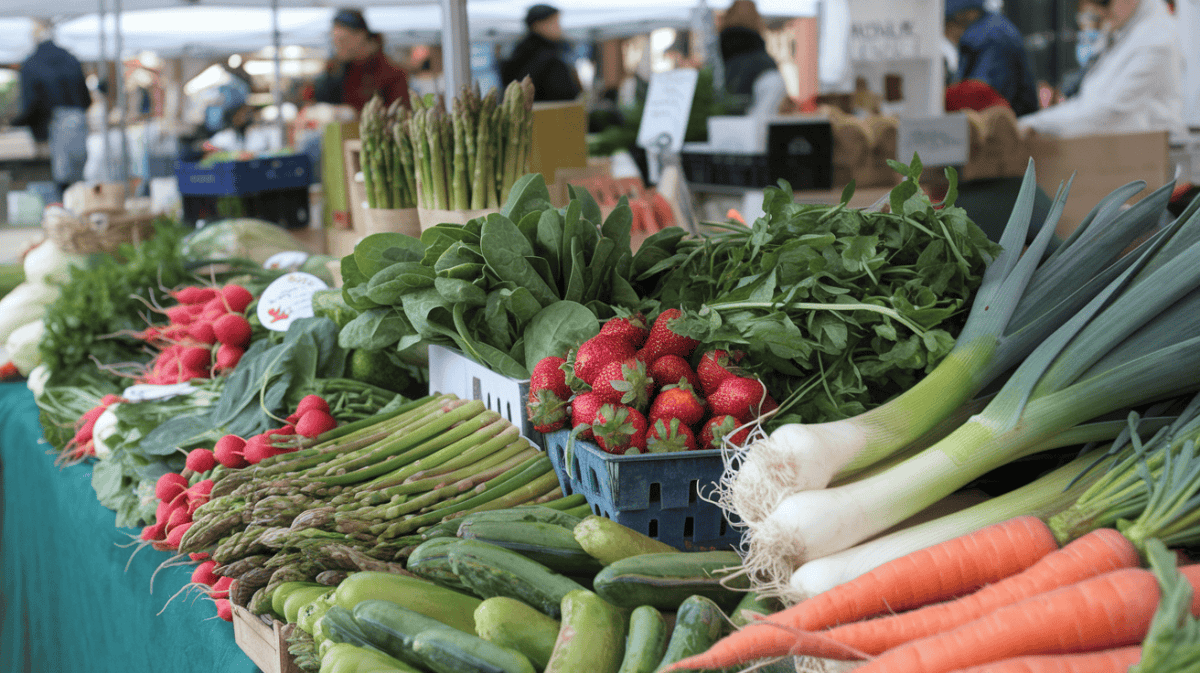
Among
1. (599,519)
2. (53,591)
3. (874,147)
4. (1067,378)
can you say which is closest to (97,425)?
(53,591)

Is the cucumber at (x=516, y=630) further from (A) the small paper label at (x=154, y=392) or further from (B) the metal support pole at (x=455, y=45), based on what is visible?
(B) the metal support pole at (x=455, y=45)

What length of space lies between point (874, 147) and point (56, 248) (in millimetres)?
3637

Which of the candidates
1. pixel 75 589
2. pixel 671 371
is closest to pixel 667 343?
pixel 671 371

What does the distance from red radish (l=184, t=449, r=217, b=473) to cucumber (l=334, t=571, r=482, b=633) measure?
0.70m

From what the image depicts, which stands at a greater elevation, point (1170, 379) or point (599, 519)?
point (1170, 379)

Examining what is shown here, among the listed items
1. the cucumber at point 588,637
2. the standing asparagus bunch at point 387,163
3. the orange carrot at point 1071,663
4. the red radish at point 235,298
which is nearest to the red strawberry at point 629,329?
the cucumber at point 588,637

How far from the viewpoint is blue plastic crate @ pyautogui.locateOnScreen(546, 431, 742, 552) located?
1.33m

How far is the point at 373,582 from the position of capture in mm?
1227

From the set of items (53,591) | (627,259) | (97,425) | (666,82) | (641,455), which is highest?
(666,82)

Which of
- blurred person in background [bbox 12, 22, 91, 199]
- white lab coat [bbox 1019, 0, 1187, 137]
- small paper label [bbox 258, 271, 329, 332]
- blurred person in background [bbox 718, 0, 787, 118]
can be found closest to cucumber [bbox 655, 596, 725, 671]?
small paper label [bbox 258, 271, 329, 332]

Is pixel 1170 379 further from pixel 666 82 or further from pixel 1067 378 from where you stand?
pixel 666 82

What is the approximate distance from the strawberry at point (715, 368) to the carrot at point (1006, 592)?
1.44 ft

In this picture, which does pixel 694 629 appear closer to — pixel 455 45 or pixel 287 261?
pixel 455 45

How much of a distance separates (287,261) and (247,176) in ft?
3.05
